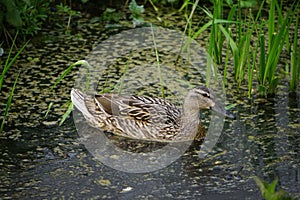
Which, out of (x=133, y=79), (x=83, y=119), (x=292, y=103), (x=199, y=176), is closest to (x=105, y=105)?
(x=83, y=119)

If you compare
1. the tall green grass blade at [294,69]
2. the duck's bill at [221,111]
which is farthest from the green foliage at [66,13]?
the tall green grass blade at [294,69]

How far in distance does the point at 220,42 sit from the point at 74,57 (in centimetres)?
137

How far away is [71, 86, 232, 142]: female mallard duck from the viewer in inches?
207

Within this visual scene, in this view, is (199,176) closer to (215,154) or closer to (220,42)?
(215,154)

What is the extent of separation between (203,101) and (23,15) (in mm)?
2286

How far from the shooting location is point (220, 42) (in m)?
6.14

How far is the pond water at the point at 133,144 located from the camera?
4453 mm

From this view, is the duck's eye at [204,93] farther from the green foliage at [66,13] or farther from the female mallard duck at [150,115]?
the green foliage at [66,13]

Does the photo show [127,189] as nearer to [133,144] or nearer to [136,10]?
[133,144]

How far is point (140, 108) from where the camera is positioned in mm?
5340

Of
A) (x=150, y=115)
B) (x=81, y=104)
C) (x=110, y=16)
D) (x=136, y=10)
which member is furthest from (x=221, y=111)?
(x=110, y=16)

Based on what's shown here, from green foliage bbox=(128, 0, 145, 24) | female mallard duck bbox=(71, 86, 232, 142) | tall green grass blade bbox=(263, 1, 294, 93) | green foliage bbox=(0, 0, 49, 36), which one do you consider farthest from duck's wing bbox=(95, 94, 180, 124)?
green foliage bbox=(128, 0, 145, 24)

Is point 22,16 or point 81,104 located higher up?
point 22,16

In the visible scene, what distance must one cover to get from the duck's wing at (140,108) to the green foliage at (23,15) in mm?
1380
